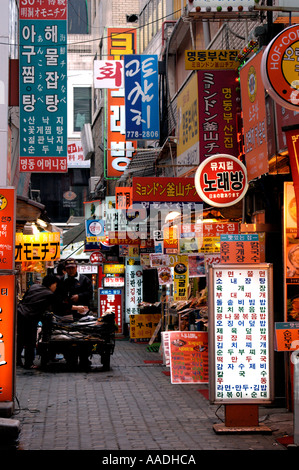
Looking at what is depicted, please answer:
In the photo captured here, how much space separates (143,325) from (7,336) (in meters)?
13.3

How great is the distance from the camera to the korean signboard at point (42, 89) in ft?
45.3

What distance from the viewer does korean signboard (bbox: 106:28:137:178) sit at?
26.5 metres

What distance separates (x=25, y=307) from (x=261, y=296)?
7285 millimetres

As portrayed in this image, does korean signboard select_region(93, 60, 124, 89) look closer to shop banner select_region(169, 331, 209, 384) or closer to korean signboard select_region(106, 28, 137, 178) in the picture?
korean signboard select_region(106, 28, 137, 178)

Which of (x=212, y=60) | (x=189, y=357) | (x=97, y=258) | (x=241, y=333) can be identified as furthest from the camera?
(x=97, y=258)

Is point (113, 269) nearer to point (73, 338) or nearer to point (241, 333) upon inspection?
point (73, 338)

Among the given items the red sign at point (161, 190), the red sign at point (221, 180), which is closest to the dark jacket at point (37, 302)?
the red sign at point (161, 190)

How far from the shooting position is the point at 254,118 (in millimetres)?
10984

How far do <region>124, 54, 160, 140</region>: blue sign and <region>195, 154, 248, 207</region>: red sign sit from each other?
7298 millimetres

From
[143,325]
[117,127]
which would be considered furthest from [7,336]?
[117,127]

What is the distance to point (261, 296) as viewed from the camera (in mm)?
9047

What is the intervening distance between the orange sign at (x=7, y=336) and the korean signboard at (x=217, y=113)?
5.45 metres

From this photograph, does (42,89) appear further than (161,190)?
Yes

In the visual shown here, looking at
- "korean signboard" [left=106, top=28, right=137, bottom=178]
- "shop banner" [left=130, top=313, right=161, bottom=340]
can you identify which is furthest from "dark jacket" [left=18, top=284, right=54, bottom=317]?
"korean signboard" [left=106, top=28, right=137, bottom=178]
